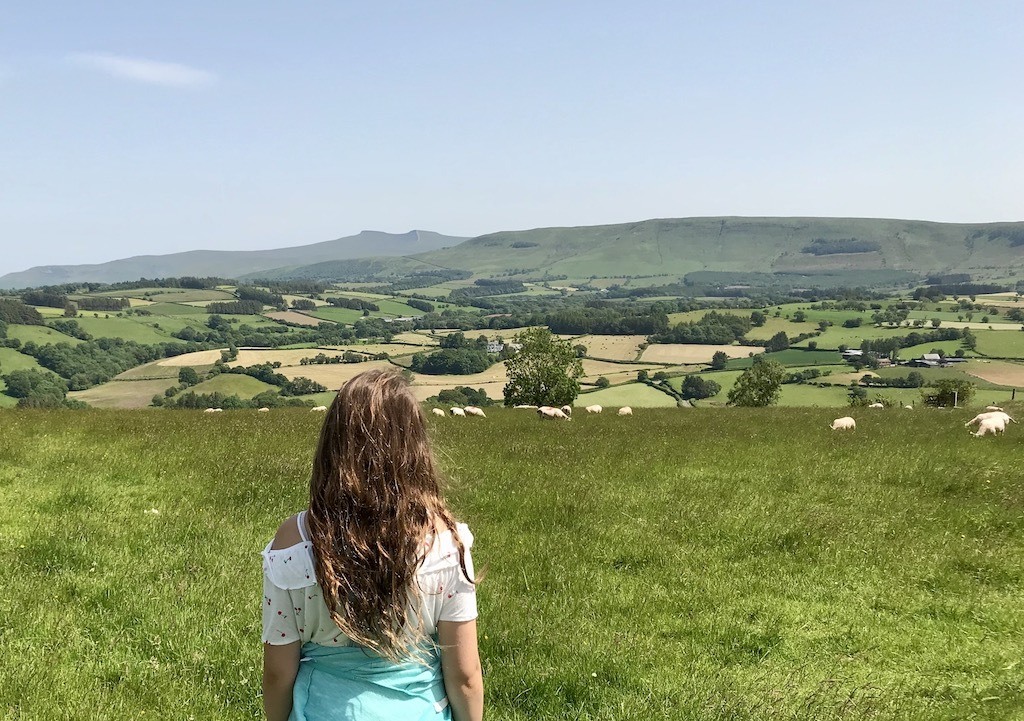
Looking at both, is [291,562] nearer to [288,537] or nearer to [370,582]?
[288,537]

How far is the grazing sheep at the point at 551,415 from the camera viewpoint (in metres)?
26.7

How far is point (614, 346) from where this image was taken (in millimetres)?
142500

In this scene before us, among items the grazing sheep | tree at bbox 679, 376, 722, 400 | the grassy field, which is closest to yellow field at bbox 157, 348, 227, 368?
the grassy field

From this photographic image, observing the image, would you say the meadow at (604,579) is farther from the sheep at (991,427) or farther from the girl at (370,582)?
the sheep at (991,427)

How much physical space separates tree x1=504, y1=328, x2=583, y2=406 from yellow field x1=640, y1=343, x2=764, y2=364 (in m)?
72.1

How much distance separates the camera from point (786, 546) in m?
9.88

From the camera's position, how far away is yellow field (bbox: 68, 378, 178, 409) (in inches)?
3652

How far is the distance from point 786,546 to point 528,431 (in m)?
11.2

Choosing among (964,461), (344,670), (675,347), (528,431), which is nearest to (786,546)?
(964,461)

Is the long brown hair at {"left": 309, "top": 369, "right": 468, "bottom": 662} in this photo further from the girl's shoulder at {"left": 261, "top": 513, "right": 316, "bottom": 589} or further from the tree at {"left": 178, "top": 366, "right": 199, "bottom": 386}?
the tree at {"left": 178, "top": 366, "right": 199, "bottom": 386}

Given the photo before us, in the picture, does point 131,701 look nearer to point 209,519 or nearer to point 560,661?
point 560,661

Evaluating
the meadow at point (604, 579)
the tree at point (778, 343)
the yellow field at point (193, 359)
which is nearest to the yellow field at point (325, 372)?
the yellow field at point (193, 359)

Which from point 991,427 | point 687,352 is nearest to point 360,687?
point 991,427

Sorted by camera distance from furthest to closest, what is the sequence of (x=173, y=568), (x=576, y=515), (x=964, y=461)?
1. (x=964, y=461)
2. (x=576, y=515)
3. (x=173, y=568)
